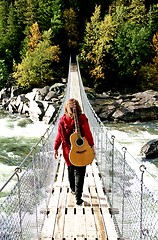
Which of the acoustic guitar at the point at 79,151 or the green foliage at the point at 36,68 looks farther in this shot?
the green foliage at the point at 36,68

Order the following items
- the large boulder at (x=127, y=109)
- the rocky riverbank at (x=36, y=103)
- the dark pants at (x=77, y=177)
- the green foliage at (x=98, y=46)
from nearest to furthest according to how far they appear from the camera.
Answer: the dark pants at (x=77, y=177), the rocky riverbank at (x=36, y=103), the large boulder at (x=127, y=109), the green foliage at (x=98, y=46)

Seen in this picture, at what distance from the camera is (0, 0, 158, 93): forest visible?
674 inches

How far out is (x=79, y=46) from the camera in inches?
817

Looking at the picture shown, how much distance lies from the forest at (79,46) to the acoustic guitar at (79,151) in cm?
1324

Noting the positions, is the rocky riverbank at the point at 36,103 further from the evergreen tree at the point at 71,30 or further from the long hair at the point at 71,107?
the long hair at the point at 71,107

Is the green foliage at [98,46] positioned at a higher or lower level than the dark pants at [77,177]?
higher

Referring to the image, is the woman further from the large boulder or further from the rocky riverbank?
the large boulder

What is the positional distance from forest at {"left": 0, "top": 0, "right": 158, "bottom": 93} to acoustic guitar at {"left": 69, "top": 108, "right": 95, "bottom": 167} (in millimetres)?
13238

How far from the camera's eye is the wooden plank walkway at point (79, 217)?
2.79 meters

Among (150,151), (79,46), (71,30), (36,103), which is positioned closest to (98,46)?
(79,46)

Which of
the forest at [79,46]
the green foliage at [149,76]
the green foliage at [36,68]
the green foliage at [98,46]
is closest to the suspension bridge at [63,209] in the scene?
the green foliage at [36,68]

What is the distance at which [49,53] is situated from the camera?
1700cm

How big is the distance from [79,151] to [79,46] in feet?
60.0

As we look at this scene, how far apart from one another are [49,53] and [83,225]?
14638mm
